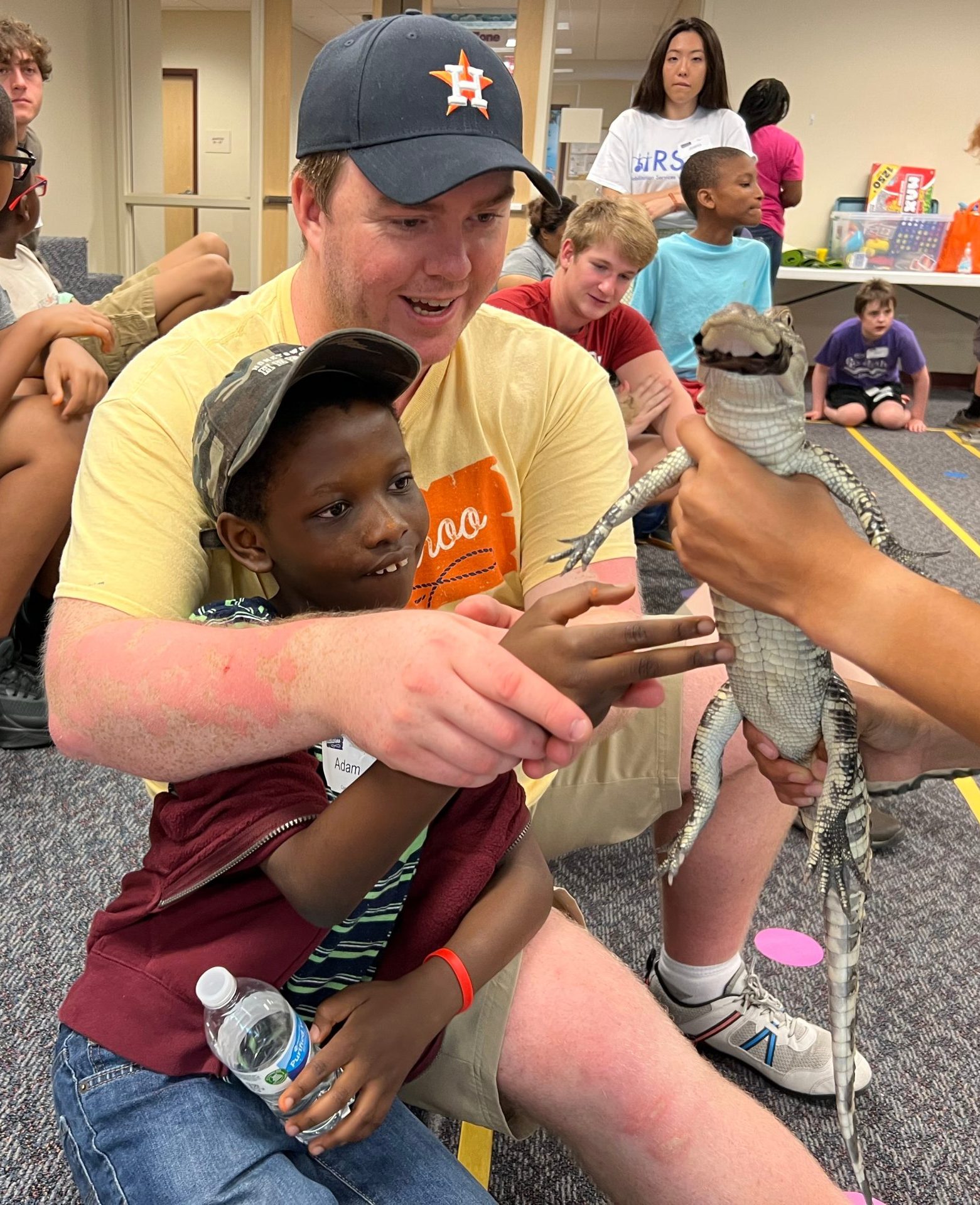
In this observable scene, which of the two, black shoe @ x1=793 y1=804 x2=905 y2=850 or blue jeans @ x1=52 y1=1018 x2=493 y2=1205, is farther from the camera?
black shoe @ x1=793 y1=804 x2=905 y2=850

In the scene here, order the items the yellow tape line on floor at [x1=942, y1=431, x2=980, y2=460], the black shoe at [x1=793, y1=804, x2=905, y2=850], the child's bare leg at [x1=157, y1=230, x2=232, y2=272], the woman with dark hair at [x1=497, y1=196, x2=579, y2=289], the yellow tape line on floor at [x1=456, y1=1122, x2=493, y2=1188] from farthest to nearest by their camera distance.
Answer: the yellow tape line on floor at [x1=942, y1=431, x2=980, y2=460], the woman with dark hair at [x1=497, y1=196, x2=579, y2=289], the child's bare leg at [x1=157, y1=230, x2=232, y2=272], the black shoe at [x1=793, y1=804, x2=905, y2=850], the yellow tape line on floor at [x1=456, y1=1122, x2=493, y2=1188]

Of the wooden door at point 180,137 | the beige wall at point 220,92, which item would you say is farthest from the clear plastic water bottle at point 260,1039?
the wooden door at point 180,137

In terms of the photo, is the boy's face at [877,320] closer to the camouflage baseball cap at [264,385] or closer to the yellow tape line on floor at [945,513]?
the yellow tape line on floor at [945,513]

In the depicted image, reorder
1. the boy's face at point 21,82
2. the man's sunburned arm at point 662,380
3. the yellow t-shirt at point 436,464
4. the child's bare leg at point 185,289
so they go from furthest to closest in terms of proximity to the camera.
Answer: the boy's face at point 21,82 → the child's bare leg at point 185,289 → the man's sunburned arm at point 662,380 → the yellow t-shirt at point 436,464

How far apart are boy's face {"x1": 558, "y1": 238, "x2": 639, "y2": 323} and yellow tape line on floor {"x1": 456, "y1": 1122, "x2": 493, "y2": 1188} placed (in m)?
2.23

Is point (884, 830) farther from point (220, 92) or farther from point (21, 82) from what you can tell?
point (220, 92)

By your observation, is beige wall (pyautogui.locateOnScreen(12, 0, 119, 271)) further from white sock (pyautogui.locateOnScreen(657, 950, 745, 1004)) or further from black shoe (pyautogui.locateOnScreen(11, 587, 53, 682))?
white sock (pyautogui.locateOnScreen(657, 950, 745, 1004))

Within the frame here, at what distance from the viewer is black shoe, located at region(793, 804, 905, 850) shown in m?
2.22

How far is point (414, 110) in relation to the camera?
4.07 feet

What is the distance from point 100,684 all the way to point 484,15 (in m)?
9.53

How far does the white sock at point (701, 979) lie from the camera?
1.58m

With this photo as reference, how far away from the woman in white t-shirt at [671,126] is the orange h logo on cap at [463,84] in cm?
322

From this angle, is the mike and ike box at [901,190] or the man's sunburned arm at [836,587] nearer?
the man's sunburned arm at [836,587]

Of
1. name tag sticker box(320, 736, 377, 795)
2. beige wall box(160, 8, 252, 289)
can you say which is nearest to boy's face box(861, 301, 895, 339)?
beige wall box(160, 8, 252, 289)
